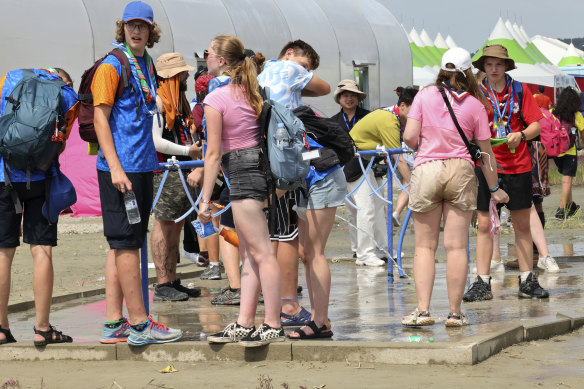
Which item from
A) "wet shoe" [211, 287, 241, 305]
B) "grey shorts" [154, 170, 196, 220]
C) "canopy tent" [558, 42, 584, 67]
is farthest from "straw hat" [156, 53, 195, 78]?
"canopy tent" [558, 42, 584, 67]

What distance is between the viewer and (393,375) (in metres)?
Result: 5.74

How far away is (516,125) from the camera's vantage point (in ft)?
27.6

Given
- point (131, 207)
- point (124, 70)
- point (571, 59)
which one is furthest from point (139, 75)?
point (571, 59)

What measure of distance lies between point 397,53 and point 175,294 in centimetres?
1862

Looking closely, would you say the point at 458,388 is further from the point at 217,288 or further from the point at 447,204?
the point at 217,288

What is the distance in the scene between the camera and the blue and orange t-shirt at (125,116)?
21.1 ft

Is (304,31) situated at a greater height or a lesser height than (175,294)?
greater

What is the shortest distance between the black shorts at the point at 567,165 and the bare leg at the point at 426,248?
9.73 m

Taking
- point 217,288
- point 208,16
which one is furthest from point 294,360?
point 208,16

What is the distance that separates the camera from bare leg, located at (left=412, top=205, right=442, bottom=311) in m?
7.11

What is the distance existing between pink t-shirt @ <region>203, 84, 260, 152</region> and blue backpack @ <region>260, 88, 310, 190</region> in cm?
7

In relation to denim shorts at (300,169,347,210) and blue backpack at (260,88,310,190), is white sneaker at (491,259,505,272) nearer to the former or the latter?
denim shorts at (300,169,347,210)

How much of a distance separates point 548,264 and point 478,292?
2.00 metres

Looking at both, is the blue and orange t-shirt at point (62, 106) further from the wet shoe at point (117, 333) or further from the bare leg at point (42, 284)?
the wet shoe at point (117, 333)
